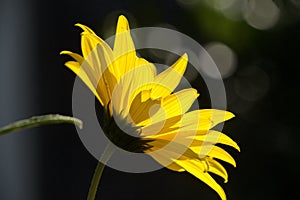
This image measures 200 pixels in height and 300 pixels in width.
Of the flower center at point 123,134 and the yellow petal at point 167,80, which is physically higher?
the yellow petal at point 167,80

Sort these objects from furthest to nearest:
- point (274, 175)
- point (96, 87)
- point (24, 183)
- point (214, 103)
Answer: point (24, 183)
point (274, 175)
point (214, 103)
point (96, 87)

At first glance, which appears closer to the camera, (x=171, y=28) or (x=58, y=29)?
(x=171, y=28)

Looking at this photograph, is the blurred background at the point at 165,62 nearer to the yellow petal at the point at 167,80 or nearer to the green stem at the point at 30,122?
the yellow petal at the point at 167,80

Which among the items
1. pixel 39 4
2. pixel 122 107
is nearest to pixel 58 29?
pixel 39 4

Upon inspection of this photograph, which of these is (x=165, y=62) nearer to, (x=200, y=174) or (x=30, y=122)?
(x=200, y=174)

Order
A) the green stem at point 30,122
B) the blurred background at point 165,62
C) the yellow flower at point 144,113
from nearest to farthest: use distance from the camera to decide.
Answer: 1. the green stem at point 30,122
2. the yellow flower at point 144,113
3. the blurred background at point 165,62

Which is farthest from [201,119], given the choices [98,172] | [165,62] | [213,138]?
[165,62]

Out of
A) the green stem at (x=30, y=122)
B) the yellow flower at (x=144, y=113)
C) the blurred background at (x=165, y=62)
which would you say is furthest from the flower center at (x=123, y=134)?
the blurred background at (x=165, y=62)

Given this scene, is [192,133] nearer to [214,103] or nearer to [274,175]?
[214,103]
